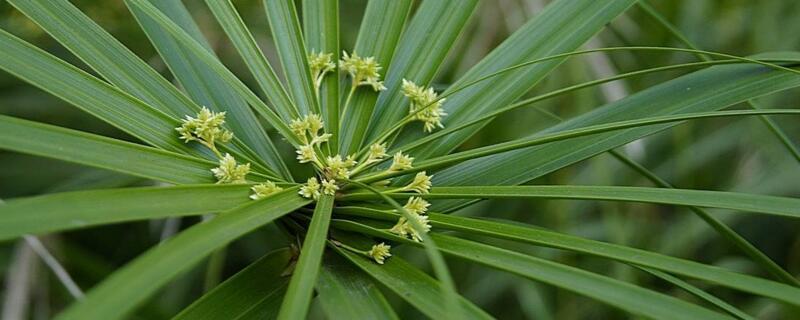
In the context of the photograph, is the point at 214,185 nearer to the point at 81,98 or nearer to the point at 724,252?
the point at 81,98

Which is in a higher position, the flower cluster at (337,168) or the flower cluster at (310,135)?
the flower cluster at (310,135)

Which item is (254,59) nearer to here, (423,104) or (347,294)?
(423,104)

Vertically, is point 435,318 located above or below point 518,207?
below

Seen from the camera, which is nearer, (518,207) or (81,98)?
(81,98)

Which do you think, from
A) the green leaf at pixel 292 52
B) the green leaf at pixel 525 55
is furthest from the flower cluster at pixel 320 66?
the green leaf at pixel 525 55

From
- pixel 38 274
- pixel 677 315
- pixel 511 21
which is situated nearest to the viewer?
pixel 677 315

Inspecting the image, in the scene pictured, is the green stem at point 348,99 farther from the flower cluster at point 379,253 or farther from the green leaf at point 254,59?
the flower cluster at point 379,253

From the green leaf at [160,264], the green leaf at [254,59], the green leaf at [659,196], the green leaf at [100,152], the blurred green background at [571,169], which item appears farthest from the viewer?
the blurred green background at [571,169]

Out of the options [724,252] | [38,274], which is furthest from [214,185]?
[724,252]
